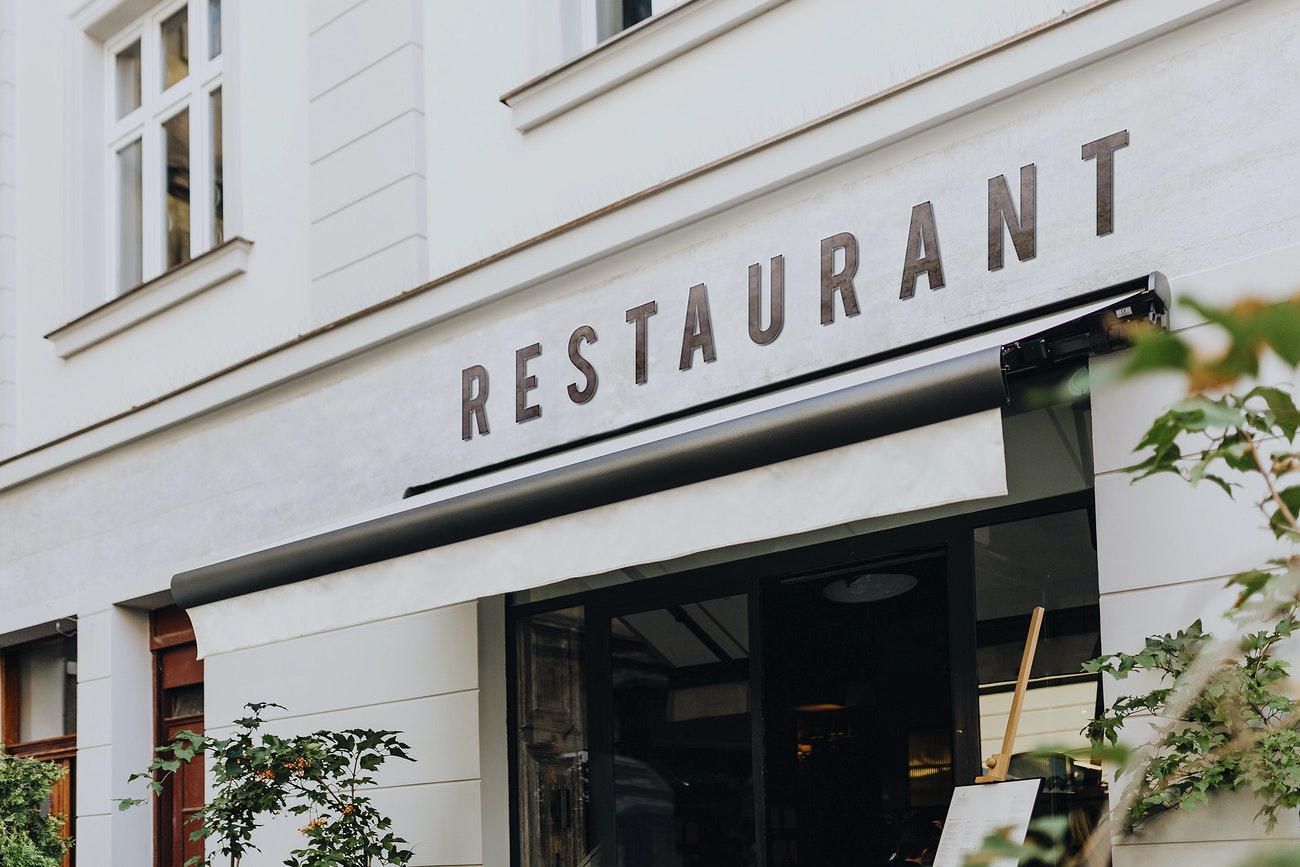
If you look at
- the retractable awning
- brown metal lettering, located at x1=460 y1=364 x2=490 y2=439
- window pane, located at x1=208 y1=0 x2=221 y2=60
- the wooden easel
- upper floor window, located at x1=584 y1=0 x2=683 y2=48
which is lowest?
the wooden easel

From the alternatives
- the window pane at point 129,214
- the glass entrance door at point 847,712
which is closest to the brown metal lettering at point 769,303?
the glass entrance door at point 847,712

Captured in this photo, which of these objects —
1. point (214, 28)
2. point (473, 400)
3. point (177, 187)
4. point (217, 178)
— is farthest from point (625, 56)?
point (177, 187)

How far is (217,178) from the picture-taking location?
25.2 ft

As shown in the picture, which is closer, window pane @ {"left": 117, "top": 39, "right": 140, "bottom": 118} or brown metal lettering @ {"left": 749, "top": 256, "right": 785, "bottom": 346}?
brown metal lettering @ {"left": 749, "top": 256, "right": 785, "bottom": 346}

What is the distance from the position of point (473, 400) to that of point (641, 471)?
1.85 metres

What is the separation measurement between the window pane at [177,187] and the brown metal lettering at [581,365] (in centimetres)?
312

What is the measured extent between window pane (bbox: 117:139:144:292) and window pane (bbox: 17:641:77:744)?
2.08 m

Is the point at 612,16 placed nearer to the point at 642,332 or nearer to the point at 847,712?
the point at 642,332

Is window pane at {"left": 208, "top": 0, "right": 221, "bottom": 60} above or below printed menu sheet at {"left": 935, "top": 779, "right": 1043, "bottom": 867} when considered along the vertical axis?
above

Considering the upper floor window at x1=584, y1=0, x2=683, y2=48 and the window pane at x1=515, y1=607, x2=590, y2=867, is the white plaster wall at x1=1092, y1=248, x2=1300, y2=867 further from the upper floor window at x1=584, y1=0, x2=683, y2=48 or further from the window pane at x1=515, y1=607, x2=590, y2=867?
the upper floor window at x1=584, y1=0, x2=683, y2=48

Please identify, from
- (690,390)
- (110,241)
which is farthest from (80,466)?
(690,390)

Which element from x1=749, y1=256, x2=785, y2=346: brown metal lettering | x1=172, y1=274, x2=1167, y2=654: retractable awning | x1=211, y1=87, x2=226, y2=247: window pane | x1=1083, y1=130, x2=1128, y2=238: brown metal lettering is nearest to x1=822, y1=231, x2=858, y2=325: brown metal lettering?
x1=749, y1=256, x2=785, y2=346: brown metal lettering

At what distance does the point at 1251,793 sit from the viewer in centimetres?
359

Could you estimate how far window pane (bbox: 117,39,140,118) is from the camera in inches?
332
